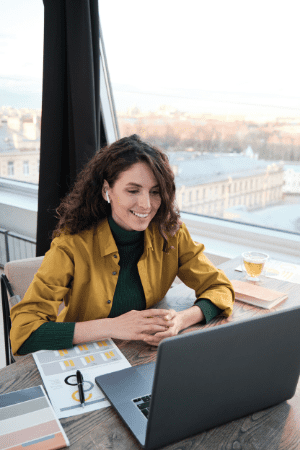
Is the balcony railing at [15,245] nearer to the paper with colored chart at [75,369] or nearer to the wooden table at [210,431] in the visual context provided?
the paper with colored chart at [75,369]

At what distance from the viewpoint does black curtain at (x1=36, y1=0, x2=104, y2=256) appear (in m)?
2.23

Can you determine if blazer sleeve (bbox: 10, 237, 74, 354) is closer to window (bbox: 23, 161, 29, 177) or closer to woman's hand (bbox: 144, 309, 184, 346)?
woman's hand (bbox: 144, 309, 184, 346)

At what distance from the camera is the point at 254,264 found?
1634 millimetres

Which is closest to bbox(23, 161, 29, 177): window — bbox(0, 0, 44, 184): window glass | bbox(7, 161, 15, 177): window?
bbox(0, 0, 44, 184): window glass

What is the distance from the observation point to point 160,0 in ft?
7.75

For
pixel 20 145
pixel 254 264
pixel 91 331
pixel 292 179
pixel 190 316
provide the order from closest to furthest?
pixel 91 331
pixel 190 316
pixel 254 264
pixel 292 179
pixel 20 145

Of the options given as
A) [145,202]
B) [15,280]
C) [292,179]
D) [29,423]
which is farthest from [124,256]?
[292,179]

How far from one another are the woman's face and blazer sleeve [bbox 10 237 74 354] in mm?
237

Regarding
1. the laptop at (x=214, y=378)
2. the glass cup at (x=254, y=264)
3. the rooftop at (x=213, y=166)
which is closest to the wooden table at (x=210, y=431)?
the laptop at (x=214, y=378)

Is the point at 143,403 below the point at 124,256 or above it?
below

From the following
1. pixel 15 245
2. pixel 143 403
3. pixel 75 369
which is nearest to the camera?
pixel 143 403

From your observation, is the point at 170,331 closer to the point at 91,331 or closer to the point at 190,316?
the point at 190,316

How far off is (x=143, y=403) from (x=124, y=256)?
0.64 m

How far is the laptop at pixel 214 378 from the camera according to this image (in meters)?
0.70
